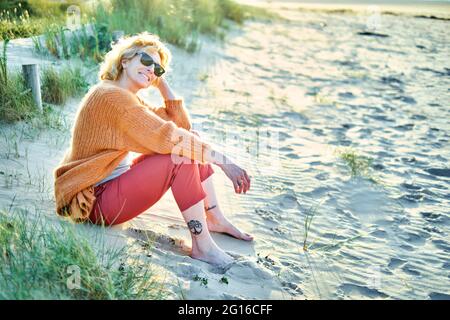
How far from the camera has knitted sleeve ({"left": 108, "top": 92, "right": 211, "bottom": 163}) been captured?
9.36ft

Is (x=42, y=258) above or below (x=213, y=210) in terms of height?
above

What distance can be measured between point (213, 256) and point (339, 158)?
2.52m

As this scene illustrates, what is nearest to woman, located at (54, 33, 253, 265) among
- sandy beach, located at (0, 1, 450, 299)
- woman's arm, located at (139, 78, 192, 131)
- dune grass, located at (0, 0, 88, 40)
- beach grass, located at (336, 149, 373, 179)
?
sandy beach, located at (0, 1, 450, 299)

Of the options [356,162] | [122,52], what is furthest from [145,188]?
[356,162]

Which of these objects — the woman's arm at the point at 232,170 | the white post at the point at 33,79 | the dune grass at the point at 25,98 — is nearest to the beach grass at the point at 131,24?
the dune grass at the point at 25,98

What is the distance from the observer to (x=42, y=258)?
2391 millimetres

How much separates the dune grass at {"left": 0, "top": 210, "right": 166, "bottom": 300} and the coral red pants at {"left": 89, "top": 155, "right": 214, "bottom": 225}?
401mm

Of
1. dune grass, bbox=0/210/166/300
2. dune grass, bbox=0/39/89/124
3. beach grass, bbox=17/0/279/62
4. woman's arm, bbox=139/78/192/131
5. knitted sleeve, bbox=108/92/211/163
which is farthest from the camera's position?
beach grass, bbox=17/0/279/62

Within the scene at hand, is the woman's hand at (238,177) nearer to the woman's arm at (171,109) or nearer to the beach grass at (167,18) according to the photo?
the woman's arm at (171,109)

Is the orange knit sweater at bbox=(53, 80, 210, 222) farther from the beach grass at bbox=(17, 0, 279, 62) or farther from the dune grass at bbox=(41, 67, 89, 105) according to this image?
the beach grass at bbox=(17, 0, 279, 62)

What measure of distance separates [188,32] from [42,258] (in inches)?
290

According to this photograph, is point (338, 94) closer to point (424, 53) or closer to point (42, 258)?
point (424, 53)

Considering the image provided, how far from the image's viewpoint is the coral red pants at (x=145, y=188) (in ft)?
9.66

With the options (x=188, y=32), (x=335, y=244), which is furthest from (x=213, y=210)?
(x=188, y=32)
